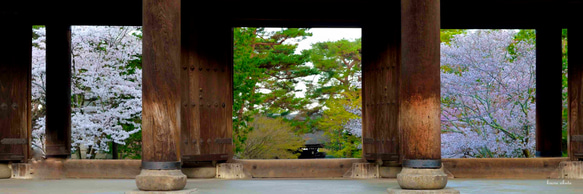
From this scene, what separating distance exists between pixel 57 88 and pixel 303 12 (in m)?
5.12

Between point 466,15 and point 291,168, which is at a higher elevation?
point 466,15

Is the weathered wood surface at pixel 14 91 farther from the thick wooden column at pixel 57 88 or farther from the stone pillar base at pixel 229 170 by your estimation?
the stone pillar base at pixel 229 170

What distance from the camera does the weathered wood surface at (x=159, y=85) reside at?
940 cm

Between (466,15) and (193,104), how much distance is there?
5.47 meters

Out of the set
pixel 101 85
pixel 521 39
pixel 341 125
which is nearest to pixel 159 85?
pixel 101 85

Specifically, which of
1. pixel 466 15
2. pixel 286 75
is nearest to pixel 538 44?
pixel 466 15

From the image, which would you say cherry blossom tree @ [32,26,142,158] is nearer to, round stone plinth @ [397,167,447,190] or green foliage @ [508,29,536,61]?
green foliage @ [508,29,536,61]

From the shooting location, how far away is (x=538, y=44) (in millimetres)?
14852

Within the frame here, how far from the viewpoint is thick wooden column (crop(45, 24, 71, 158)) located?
1424 centimetres

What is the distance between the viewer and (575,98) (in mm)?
13414

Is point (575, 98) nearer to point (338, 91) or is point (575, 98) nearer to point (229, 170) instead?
point (229, 170)

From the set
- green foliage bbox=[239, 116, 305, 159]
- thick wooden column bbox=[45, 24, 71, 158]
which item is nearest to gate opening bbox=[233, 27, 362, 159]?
green foliage bbox=[239, 116, 305, 159]

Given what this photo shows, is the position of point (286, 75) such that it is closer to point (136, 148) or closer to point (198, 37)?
point (136, 148)

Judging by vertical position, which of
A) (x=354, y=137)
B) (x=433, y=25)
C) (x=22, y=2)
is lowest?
(x=354, y=137)
